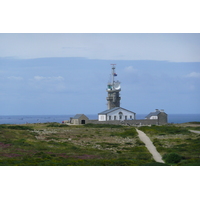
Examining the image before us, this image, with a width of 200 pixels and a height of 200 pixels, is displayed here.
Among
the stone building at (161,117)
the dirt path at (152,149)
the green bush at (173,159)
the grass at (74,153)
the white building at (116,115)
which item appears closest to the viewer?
the grass at (74,153)

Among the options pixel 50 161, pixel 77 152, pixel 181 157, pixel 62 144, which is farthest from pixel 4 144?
pixel 181 157

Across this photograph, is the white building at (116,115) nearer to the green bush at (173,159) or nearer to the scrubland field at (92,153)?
the scrubland field at (92,153)

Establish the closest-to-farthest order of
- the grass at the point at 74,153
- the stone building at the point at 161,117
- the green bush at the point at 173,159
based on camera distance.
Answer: the grass at the point at 74,153
the green bush at the point at 173,159
the stone building at the point at 161,117

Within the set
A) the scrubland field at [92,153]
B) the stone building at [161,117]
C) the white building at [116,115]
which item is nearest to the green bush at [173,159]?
the scrubland field at [92,153]

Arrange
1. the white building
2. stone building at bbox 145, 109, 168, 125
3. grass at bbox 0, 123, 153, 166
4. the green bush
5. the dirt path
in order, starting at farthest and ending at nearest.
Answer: the white building, stone building at bbox 145, 109, 168, 125, the dirt path, the green bush, grass at bbox 0, 123, 153, 166

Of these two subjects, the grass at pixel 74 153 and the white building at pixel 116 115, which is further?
the white building at pixel 116 115

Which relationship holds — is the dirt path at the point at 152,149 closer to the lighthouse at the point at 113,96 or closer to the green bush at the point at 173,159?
the green bush at the point at 173,159

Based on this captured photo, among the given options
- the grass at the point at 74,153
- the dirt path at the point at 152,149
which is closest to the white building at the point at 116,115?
the dirt path at the point at 152,149

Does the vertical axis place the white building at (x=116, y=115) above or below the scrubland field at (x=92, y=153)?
above

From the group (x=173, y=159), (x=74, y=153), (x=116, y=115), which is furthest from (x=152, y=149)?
(x=116, y=115)

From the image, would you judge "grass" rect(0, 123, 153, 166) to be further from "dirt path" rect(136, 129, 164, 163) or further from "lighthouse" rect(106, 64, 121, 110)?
"lighthouse" rect(106, 64, 121, 110)

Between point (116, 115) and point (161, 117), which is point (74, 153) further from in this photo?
point (161, 117)

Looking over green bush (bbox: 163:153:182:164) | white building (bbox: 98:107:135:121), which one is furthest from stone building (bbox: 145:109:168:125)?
green bush (bbox: 163:153:182:164)

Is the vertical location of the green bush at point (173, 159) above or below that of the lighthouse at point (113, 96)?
below
